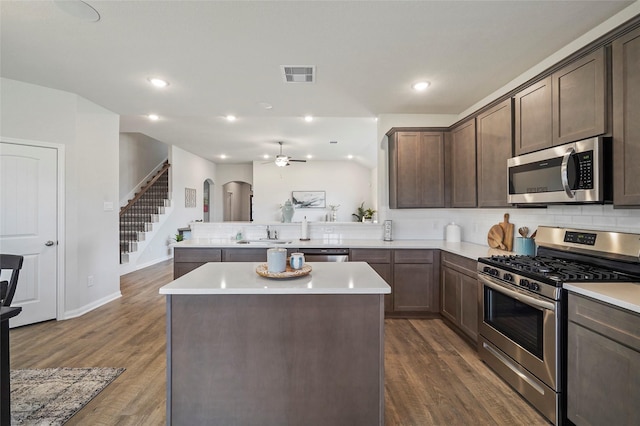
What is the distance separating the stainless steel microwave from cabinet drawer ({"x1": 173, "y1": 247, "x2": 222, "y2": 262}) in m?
3.27

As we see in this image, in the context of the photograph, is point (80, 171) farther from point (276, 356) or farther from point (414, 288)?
point (414, 288)

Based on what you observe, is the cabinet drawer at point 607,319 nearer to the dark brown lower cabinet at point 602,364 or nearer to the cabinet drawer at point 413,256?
the dark brown lower cabinet at point 602,364

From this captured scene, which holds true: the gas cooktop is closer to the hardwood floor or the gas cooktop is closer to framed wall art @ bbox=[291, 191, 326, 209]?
the hardwood floor

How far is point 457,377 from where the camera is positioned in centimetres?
232

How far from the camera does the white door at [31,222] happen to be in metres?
3.18

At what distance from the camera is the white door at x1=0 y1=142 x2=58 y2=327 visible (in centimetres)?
318

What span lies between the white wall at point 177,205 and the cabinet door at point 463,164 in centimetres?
635

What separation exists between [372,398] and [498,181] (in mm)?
2327

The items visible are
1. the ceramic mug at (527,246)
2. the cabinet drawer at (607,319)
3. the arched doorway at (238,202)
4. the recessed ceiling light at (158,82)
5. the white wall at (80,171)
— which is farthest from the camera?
the arched doorway at (238,202)

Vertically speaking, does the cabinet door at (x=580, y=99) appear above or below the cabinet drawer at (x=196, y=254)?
above

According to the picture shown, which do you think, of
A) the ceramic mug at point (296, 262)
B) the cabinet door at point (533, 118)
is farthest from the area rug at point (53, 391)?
the cabinet door at point (533, 118)

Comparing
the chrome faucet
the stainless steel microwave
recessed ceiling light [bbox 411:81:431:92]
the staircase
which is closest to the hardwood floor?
the stainless steel microwave

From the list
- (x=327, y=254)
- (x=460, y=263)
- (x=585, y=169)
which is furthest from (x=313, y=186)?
(x=585, y=169)

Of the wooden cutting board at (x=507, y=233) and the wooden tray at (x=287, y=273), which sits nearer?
the wooden tray at (x=287, y=273)
